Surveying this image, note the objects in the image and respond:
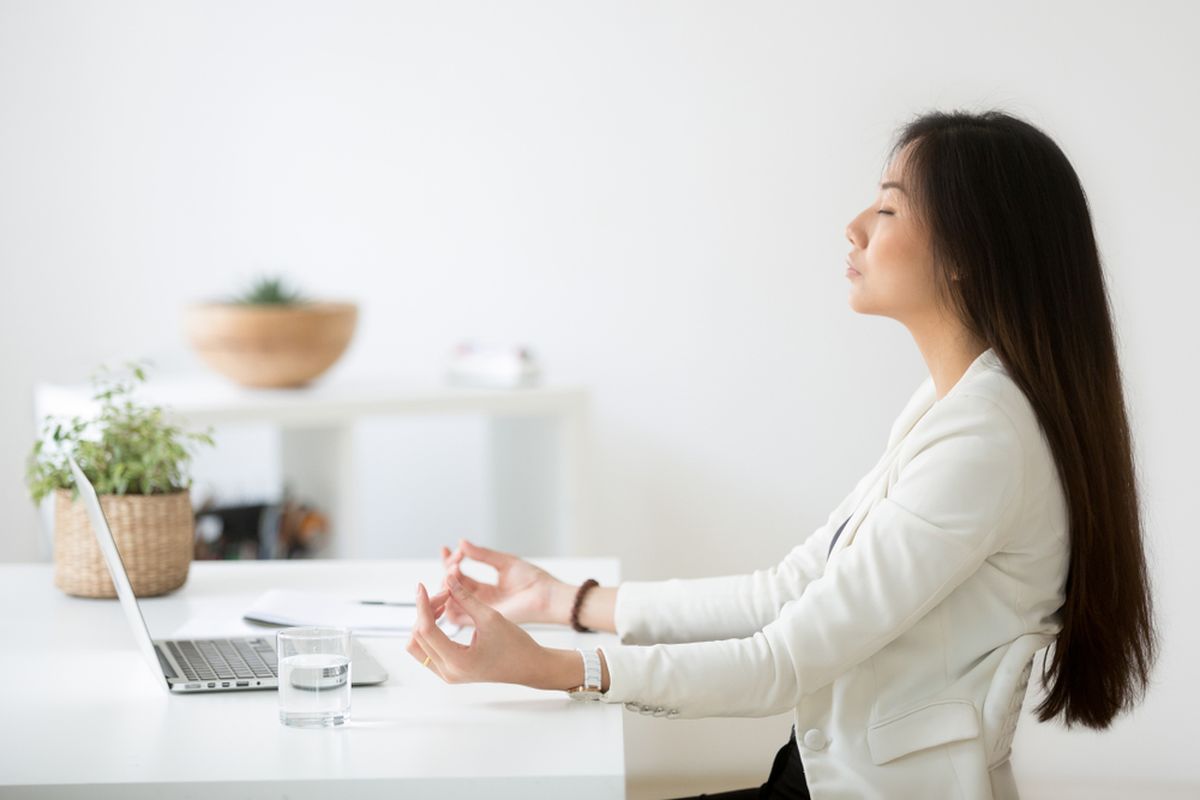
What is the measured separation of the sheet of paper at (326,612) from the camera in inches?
57.0

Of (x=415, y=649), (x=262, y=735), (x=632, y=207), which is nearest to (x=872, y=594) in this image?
(x=415, y=649)

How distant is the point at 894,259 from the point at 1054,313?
17cm

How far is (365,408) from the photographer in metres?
2.75

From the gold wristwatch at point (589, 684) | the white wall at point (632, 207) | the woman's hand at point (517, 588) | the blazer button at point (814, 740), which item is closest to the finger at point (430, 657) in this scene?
the gold wristwatch at point (589, 684)

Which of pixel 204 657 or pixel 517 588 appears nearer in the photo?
pixel 204 657

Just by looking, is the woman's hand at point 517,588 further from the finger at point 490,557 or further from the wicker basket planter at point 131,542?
the wicker basket planter at point 131,542

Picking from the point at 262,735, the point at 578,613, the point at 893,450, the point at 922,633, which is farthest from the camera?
the point at 578,613

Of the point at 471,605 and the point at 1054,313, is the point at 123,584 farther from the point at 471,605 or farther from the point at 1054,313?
the point at 1054,313

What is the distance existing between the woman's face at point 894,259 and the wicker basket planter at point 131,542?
850 millimetres

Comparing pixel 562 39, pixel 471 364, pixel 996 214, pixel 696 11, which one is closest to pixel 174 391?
pixel 471 364

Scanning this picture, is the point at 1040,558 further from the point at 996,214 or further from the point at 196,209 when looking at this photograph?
the point at 196,209

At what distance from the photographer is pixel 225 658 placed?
51.3 inches

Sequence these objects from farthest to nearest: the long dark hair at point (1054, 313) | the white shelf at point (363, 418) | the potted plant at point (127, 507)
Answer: the white shelf at point (363, 418)
the potted plant at point (127, 507)
the long dark hair at point (1054, 313)

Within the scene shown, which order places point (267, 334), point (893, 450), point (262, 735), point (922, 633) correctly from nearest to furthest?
point (262, 735) → point (922, 633) → point (893, 450) → point (267, 334)
